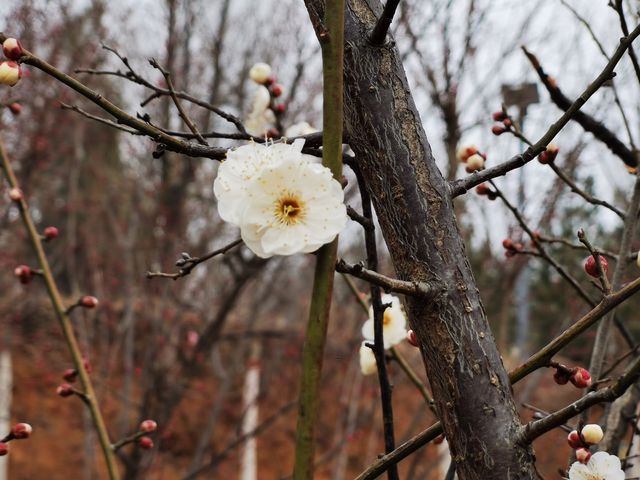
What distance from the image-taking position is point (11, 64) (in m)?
1.10

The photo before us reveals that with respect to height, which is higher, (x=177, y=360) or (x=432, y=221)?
(x=177, y=360)


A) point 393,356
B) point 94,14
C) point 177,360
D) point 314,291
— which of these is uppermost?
point 94,14

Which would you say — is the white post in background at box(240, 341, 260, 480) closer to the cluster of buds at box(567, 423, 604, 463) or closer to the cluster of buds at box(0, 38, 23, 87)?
the cluster of buds at box(567, 423, 604, 463)

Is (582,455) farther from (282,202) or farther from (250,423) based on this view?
(250,423)

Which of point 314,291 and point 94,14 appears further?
point 94,14

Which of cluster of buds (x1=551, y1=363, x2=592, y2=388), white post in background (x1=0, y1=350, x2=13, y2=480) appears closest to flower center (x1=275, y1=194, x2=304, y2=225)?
cluster of buds (x1=551, y1=363, x2=592, y2=388)

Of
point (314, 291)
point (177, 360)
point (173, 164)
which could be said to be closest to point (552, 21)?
point (173, 164)

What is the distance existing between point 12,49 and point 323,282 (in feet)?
2.18

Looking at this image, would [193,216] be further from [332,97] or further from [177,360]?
[332,97]

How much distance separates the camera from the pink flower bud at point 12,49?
1.04 metres

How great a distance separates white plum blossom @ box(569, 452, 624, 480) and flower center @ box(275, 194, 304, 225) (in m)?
0.64

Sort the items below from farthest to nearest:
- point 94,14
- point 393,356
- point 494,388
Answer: point 94,14 → point 393,356 → point 494,388

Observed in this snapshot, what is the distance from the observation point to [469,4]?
3.97m

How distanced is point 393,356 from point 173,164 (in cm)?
482
